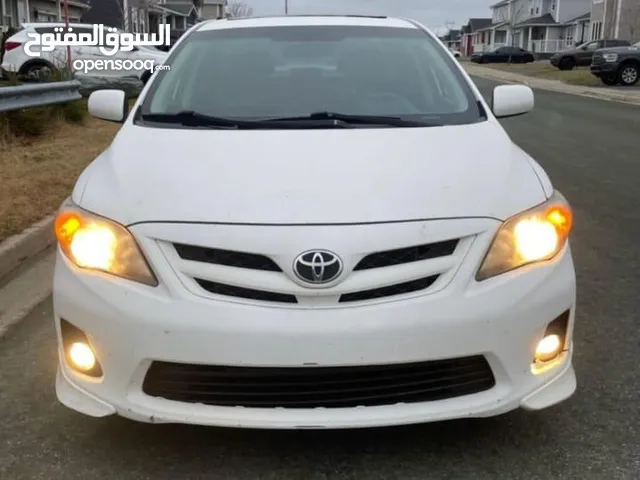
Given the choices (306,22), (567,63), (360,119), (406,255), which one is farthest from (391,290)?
(567,63)

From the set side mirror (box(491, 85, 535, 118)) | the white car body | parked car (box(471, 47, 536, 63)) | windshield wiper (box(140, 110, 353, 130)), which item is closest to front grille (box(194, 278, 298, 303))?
windshield wiper (box(140, 110, 353, 130))

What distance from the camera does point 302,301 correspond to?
254 centimetres

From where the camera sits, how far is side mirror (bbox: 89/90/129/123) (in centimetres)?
417

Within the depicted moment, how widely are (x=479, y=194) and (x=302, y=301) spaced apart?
2.41 feet

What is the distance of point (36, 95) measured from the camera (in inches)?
392

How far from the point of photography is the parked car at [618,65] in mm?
26828

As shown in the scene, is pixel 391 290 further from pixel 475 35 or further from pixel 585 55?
pixel 475 35

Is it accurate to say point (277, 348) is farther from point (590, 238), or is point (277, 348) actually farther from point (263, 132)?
point (590, 238)

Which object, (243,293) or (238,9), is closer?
(243,293)

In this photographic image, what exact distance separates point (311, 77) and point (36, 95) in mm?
6853

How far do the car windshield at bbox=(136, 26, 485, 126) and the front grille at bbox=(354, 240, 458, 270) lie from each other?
44.1 inches

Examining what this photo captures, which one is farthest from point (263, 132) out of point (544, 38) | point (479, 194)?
point (544, 38)

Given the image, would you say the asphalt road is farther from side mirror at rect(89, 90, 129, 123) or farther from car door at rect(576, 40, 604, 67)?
car door at rect(576, 40, 604, 67)

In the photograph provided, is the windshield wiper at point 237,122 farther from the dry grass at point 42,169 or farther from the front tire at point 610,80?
the front tire at point 610,80
